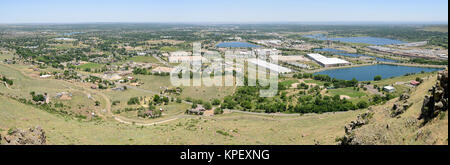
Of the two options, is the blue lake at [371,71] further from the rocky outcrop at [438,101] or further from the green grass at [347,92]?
the rocky outcrop at [438,101]

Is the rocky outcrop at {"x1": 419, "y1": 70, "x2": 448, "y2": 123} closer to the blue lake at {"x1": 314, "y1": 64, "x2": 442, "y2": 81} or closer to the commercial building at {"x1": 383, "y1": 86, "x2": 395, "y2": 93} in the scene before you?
the commercial building at {"x1": 383, "y1": 86, "x2": 395, "y2": 93}

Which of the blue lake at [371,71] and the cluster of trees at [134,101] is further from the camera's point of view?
the blue lake at [371,71]

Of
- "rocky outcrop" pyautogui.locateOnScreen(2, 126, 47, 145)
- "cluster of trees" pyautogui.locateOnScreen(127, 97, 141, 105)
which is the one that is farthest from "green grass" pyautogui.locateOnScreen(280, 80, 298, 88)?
"rocky outcrop" pyautogui.locateOnScreen(2, 126, 47, 145)

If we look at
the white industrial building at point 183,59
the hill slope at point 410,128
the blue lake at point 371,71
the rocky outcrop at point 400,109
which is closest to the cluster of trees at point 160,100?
the hill slope at point 410,128

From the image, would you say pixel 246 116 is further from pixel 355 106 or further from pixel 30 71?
pixel 30 71
